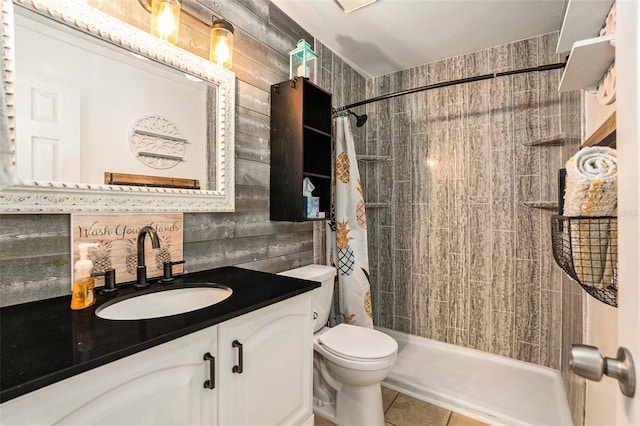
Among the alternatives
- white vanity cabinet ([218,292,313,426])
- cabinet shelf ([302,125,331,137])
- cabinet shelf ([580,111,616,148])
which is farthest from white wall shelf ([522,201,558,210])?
white vanity cabinet ([218,292,313,426])

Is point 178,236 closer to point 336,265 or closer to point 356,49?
point 336,265

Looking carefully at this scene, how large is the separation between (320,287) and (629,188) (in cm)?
158

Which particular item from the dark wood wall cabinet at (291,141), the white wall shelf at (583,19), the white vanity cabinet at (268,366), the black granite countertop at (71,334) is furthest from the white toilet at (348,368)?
the white wall shelf at (583,19)

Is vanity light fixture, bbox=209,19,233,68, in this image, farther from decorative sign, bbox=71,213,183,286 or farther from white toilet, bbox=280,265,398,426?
white toilet, bbox=280,265,398,426

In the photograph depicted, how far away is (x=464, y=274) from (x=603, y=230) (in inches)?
76.1

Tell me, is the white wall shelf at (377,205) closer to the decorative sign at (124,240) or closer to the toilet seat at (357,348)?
the toilet seat at (357,348)

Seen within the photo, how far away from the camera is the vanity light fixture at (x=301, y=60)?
1893mm

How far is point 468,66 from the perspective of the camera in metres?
2.51

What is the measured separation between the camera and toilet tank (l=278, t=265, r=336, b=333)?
1906 mm

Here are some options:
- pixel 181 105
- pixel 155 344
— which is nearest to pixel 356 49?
pixel 181 105

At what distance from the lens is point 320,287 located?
1.87m

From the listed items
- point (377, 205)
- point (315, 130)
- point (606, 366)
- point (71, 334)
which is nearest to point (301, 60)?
point (315, 130)

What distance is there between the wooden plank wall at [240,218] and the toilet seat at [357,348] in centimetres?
54

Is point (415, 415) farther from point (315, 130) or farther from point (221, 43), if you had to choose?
point (221, 43)
